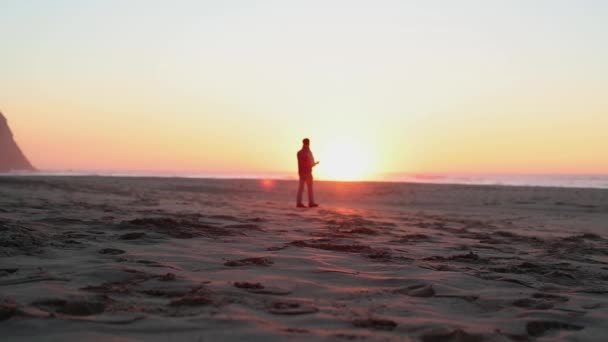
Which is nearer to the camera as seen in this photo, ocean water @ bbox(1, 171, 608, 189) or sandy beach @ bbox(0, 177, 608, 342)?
sandy beach @ bbox(0, 177, 608, 342)

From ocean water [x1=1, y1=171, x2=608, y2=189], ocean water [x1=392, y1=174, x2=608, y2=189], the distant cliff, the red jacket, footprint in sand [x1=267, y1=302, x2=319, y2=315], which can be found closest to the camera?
footprint in sand [x1=267, y1=302, x2=319, y2=315]

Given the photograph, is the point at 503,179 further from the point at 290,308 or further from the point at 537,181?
the point at 290,308

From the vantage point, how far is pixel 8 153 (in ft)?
250

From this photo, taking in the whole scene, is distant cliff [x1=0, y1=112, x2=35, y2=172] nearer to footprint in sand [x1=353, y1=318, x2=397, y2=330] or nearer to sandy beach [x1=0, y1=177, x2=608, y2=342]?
sandy beach [x1=0, y1=177, x2=608, y2=342]

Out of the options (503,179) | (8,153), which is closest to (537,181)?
(503,179)

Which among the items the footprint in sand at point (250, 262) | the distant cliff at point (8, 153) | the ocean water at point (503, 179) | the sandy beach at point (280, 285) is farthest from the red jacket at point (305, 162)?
the distant cliff at point (8, 153)

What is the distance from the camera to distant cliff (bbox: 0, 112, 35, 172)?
242 feet

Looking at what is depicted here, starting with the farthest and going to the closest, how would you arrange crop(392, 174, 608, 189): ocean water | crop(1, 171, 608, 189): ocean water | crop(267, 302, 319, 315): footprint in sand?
1. crop(1, 171, 608, 189): ocean water
2. crop(392, 174, 608, 189): ocean water
3. crop(267, 302, 319, 315): footprint in sand

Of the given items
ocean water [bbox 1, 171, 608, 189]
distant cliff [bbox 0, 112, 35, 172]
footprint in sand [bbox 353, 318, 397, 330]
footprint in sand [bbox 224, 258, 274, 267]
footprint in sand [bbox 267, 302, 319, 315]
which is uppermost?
distant cliff [bbox 0, 112, 35, 172]

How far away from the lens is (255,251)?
14.7 ft

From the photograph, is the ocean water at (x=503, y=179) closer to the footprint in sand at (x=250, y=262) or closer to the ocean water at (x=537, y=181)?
the ocean water at (x=537, y=181)

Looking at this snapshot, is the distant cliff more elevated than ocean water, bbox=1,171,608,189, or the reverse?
the distant cliff

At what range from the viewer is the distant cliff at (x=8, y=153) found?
7381cm

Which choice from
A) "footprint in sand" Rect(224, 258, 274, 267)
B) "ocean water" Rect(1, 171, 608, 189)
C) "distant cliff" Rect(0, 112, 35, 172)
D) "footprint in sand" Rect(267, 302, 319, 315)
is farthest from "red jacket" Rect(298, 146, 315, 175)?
"distant cliff" Rect(0, 112, 35, 172)
